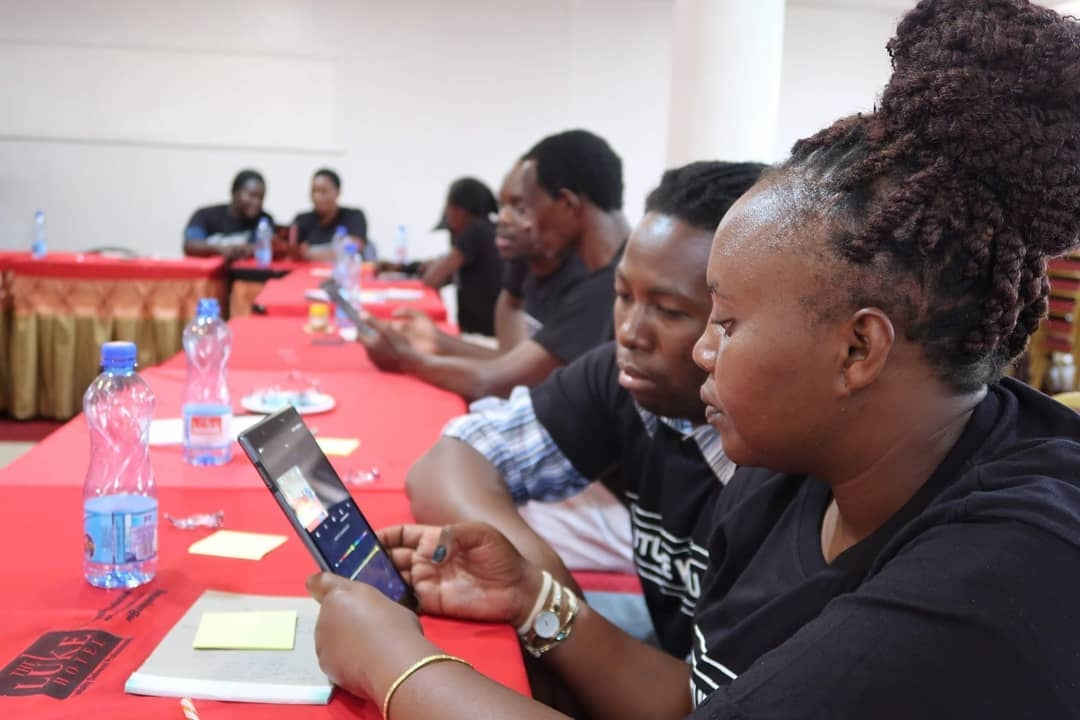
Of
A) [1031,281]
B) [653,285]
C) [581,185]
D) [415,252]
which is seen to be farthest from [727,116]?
[415,252]

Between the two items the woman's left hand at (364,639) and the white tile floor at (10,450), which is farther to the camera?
the white tile floor at (10,450)

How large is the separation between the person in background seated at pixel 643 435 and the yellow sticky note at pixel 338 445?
246 mm

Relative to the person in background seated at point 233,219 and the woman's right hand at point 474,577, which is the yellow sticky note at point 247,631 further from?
the person in background seated at point 233,219

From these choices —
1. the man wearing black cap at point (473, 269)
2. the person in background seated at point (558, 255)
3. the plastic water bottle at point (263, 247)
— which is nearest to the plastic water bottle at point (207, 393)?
the person in background seated at point (558, 255)

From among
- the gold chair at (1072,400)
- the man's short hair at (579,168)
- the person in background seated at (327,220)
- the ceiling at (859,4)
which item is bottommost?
the gold chair at (1072,400)

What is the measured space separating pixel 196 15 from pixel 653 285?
7393mm

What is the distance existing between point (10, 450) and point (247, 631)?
4.02 metres

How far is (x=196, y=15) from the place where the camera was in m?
7.70

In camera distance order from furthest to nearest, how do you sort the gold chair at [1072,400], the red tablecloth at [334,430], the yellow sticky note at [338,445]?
1. the yellow sticky note at [338,445]
2. the red tablecloth at [334,430]
3. the gold chair at [1072,400]

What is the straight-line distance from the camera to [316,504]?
1.10 m

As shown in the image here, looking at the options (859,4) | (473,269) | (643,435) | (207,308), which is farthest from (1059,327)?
(207,308)

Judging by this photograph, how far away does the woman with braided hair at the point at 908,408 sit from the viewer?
65cm

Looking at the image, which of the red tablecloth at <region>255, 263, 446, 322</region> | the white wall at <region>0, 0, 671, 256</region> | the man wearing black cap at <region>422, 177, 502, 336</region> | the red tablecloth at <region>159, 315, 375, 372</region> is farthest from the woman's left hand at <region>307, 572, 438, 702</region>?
the white wall at <region>0, 0, 671, 256</region>

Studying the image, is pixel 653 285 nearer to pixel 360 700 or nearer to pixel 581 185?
pixel 360 700
